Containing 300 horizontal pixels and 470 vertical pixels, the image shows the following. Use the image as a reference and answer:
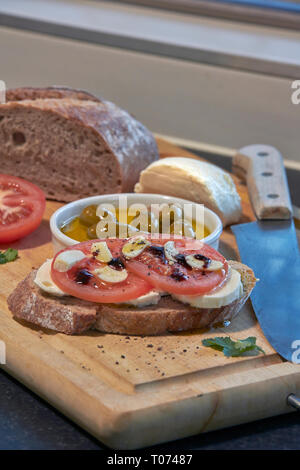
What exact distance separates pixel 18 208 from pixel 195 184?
2.28 feet

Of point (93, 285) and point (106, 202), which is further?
point (106, 202)

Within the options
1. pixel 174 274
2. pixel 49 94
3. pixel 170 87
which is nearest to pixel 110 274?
pixel 174 274

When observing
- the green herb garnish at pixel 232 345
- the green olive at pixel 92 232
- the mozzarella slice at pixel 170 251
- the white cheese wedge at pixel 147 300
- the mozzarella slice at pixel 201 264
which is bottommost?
the green herb garnish at pixel 232 345

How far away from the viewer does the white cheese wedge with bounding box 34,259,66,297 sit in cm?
239

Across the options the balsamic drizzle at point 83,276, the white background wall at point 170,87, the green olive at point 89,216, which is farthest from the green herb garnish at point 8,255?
the white background wall at point 170,87

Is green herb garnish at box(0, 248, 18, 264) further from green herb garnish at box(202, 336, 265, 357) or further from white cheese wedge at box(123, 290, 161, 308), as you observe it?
green herb garnish at box(202, 336, 265, 357)

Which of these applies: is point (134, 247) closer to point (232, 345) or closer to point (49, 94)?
point (232, 345)

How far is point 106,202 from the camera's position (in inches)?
121

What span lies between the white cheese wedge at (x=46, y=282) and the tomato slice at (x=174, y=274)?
8.8 inches

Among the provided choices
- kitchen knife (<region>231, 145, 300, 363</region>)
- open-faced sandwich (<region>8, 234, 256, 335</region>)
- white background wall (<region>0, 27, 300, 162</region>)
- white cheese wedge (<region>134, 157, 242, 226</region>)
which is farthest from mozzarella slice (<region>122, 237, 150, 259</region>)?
white background wall (<region>0, 27, 300, 162</region>)

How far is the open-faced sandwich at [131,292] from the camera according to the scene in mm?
2355

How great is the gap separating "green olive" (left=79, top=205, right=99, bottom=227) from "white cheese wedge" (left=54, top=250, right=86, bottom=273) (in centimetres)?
50

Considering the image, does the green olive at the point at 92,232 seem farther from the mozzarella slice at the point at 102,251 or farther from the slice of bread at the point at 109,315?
the slice of bread at the point at 109,315

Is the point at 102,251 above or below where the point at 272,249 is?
above
